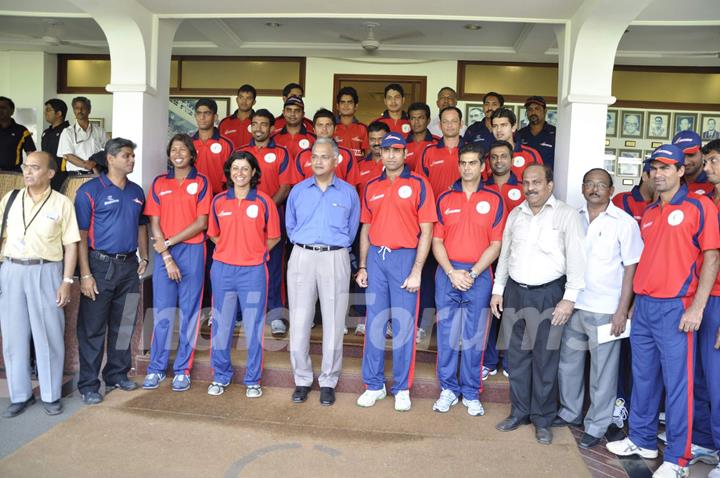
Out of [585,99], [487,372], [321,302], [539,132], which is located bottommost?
[487,372]

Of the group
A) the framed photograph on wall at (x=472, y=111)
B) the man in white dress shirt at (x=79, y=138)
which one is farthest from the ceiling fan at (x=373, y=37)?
→ the man in white dress shirt at (x=79, y=138)

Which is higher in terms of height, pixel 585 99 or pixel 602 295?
pixel 585 99

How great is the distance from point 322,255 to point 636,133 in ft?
17.2

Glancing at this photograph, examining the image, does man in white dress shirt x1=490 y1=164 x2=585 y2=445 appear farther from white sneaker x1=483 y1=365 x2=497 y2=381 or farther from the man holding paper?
white sneaker x1=483 y1=365 x2=497 y2=381

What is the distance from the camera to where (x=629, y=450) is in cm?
348

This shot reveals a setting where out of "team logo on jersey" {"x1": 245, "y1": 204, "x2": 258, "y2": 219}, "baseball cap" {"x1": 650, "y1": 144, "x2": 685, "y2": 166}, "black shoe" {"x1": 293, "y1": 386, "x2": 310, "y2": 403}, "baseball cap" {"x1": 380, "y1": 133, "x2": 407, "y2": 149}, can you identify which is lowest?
"black shoe" {"x1": 293, "y1": 386, "x2": 310, "y2": 403}

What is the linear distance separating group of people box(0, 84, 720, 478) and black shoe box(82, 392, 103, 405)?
0.01 m

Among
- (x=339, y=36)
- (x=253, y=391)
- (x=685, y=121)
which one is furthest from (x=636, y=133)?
(x=253, y=391)

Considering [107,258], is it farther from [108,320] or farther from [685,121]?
[685,121]

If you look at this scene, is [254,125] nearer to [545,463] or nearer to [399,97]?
[399,97]

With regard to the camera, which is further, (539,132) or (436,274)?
(539,132)

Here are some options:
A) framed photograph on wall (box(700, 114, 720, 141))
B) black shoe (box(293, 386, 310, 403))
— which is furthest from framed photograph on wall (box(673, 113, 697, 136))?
black shoe (box(293, 386, 310, 403))

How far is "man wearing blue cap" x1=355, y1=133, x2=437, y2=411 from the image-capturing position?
155 inches

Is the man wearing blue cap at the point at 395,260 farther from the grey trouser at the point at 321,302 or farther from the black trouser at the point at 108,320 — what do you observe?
the black trouser at the point at 108,320
